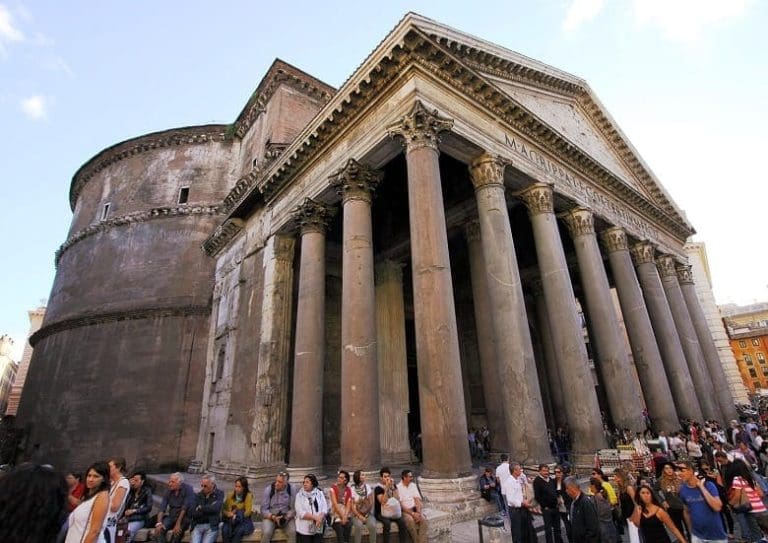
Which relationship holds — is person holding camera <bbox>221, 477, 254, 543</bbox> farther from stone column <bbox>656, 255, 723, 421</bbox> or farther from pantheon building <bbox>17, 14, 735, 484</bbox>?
stone column <bbox>656, 255, 723, 421</bbox>

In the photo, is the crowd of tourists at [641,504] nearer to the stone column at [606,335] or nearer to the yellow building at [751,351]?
the stone column at [606,335]

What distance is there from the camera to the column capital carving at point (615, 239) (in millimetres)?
12438

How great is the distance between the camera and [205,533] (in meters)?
5.16

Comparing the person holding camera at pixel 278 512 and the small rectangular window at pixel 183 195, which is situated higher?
the small rectangular window at pixel 183 195

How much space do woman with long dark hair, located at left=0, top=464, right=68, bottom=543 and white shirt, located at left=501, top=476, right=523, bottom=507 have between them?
4.53m

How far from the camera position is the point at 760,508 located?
415 cm

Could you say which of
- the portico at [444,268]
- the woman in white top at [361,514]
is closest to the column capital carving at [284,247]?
the portico at [444,268]

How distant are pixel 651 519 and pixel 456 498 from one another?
2658mm

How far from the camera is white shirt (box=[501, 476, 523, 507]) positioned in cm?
480

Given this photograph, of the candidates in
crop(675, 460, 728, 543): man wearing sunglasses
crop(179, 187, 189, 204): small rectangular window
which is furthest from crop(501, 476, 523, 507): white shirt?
crop(179, 187, 189, 204): small rectangular window

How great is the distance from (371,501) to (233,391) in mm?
7644

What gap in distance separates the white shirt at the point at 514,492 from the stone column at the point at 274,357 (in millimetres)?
6588

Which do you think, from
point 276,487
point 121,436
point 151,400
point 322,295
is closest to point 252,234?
point 322,295

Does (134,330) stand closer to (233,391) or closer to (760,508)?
(233,391)
